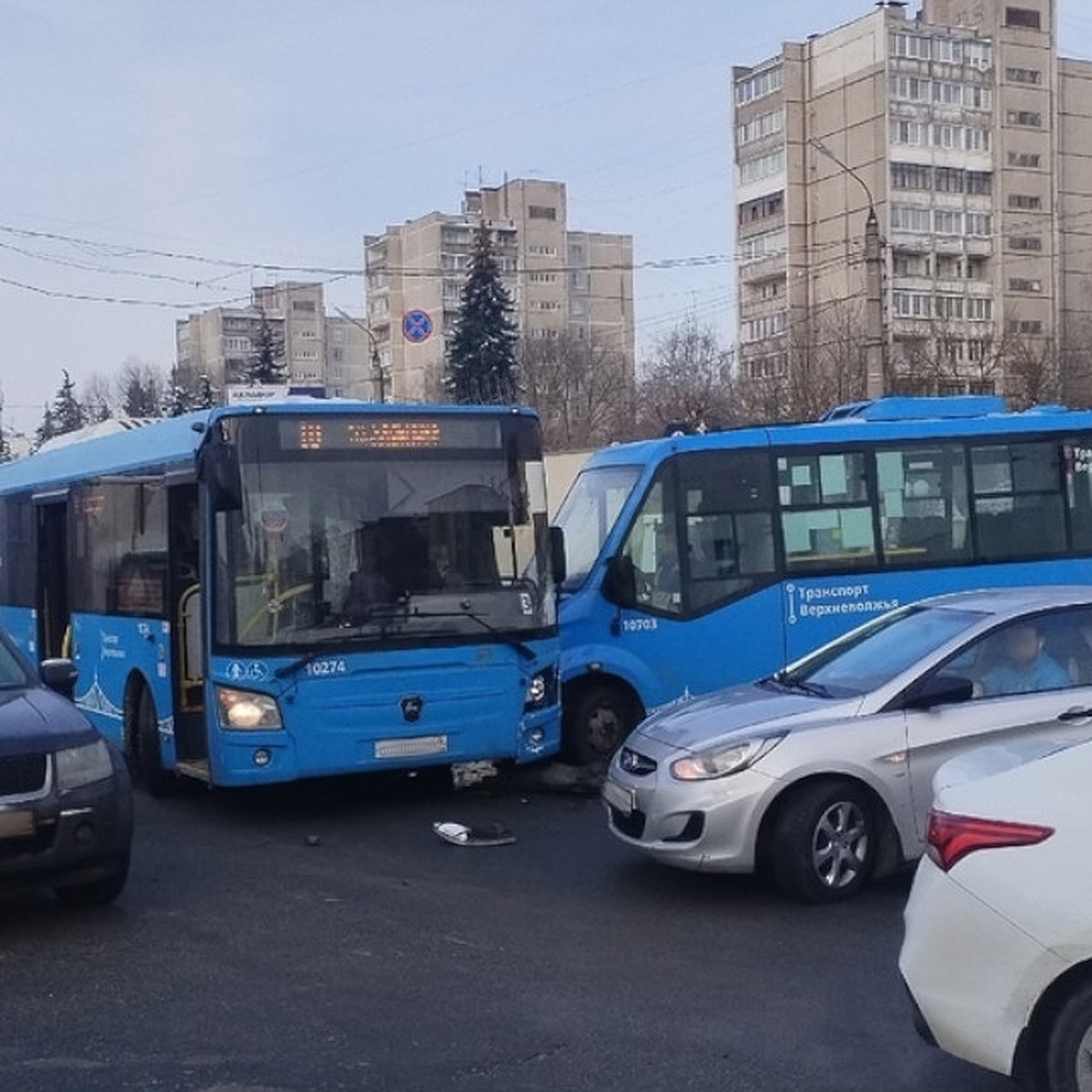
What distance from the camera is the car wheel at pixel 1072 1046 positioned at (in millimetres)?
4551

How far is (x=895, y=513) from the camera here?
13492 millimetres

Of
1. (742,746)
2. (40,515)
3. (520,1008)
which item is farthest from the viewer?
(40,515)

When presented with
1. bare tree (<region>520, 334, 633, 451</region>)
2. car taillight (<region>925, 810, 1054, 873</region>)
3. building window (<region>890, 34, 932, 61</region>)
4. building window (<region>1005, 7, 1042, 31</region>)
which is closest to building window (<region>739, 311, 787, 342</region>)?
bare tree (<region>520, 334, 633, 451</region>)

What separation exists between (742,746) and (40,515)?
9605 millimetres

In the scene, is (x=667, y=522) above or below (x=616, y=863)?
above

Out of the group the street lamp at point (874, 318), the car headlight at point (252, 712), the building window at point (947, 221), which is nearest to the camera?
the car headlight at point (252, 712)

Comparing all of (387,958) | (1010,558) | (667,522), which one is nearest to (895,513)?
(1010,558)

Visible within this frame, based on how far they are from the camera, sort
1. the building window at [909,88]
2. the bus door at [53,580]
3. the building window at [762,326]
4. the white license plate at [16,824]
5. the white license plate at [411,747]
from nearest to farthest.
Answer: the white license plate at [16,824], the white license plate at [411,747], the bus door at [53,580], the building window at [909,88], the building window at [762,326]

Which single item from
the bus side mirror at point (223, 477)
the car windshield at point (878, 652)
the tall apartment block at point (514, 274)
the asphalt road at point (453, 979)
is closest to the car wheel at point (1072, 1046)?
the asphalt road at point (453, 979)

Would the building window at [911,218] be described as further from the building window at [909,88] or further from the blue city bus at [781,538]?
the blue city bus at [781,538]

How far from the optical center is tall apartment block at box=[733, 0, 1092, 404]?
225ft

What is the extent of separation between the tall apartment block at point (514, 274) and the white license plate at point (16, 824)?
72828mm

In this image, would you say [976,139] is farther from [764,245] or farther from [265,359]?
[265,359]

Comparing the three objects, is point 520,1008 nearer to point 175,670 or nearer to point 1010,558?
point 175,670
